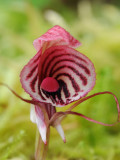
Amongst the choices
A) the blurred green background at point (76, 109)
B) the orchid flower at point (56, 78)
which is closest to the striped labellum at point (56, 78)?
the orchid flower at point (56, 78)

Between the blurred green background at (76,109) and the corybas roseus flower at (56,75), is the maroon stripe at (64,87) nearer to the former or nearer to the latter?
the corybas roseus flower at (56,75)

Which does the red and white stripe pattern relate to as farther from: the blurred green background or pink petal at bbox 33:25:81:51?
the blurred green background

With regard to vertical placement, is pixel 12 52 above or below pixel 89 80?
below

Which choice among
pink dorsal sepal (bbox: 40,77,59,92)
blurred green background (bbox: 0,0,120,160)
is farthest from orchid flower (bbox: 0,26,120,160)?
blurred green background (bbox: 0,0,120,160)

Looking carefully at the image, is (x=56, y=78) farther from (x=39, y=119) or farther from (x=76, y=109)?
(x=76, y=109)

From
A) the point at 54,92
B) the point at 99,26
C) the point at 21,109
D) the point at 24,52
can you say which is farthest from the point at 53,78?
the point at 99,26

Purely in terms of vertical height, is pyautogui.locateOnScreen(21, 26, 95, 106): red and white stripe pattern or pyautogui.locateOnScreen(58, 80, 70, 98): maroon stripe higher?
pyautogui.locateOnScreen(21, 26, 95, 106): red and white stripe pattern

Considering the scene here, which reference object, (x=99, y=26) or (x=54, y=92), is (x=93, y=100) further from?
(x=99, y=26)
